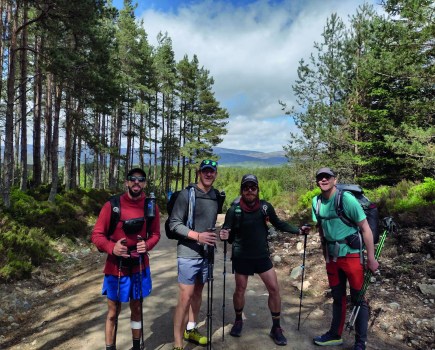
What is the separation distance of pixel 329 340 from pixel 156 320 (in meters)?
2.69

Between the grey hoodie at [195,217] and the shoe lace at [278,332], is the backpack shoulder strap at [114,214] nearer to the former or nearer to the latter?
the grey hoodie at [195,217]

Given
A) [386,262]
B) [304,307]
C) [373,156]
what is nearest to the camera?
[304,307]

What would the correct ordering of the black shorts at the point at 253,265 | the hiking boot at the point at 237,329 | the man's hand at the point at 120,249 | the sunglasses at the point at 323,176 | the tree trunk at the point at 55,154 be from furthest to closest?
the tree trunk at the point at 55,154, the hiking boot at the point at 237,329, the black shorts at the point at 253,265, the sunglasses at the point at 323,176, the man's hand at the point at 120,249

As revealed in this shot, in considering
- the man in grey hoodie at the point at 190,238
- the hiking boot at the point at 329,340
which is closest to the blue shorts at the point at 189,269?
the man in grey hoodie at the point at 190,238

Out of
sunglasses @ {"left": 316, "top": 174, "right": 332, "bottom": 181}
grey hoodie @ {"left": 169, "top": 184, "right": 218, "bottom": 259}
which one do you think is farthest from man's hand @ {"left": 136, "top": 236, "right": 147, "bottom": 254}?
sunglasses @ {"left": 316, "top": 174, "right": 332, "bottom": 181}

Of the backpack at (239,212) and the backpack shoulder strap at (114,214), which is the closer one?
the backpack shoulder strap at (114,214)

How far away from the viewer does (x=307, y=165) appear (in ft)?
71.3

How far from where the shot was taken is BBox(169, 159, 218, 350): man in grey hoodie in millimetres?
3670

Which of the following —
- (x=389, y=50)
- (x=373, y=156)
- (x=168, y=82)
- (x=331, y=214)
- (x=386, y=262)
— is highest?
(x=168, y=82)

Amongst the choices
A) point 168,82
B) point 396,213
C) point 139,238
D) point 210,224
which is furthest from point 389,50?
point 168,82

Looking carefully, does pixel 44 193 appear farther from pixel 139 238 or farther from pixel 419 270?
pixel 419 270

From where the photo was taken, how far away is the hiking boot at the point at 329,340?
13.7ft

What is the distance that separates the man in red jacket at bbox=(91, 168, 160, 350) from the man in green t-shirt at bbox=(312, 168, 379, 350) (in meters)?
2.30

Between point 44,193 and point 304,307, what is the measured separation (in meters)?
13.9
